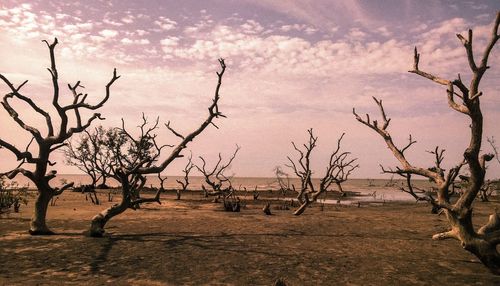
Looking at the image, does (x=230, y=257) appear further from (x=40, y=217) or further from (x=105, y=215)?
(x=40, y=217)

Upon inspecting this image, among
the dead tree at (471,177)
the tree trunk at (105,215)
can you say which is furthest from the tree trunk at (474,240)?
the tree trunk at (105,215)

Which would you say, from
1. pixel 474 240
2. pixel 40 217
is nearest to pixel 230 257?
pixel 474 240

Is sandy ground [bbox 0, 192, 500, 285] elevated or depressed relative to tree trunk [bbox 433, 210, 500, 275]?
depressed

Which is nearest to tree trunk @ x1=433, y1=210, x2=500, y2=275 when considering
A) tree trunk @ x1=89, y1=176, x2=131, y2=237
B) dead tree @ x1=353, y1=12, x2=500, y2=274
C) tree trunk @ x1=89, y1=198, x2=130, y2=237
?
dead tree @ x1=353, y1=12, x2=500, y2=274

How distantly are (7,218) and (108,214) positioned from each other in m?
7.14

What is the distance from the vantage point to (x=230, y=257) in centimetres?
939

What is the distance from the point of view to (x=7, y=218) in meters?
16.0

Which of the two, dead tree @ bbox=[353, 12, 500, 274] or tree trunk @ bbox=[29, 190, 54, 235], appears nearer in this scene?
dead tree @ bbox=[353, 12, 500, 274]

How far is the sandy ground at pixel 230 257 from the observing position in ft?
24.5

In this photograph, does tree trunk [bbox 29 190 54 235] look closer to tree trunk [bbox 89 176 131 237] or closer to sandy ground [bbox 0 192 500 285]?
sandy ground [bbox 0 192 500 285]

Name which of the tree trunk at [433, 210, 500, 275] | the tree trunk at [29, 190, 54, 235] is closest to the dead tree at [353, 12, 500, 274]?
the tree trunk at [433, 210, 500, 275]

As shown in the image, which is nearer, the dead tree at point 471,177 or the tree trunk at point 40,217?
the dead tree at point 471,177

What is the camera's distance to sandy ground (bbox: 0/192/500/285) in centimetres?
746

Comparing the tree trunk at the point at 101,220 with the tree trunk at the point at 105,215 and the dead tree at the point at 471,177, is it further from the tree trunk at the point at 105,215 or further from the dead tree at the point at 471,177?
the dead tree at the point at 471,177
